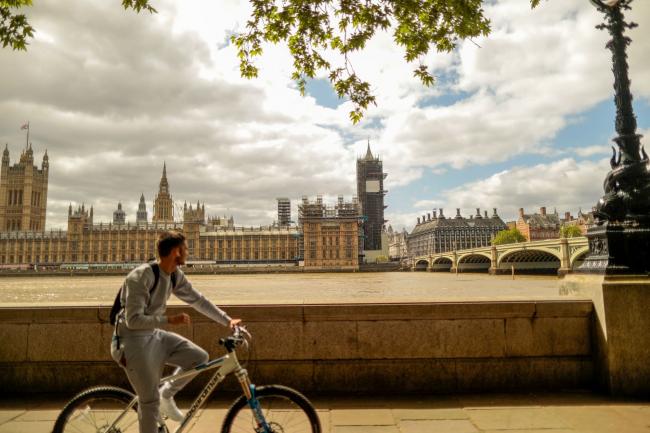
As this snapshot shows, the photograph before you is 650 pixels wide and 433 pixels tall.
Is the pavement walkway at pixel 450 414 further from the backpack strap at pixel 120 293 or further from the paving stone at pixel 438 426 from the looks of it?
the backpack strap at pixel 120 293

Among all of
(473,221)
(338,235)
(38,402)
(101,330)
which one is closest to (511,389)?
(101,330)

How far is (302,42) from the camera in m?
5.26

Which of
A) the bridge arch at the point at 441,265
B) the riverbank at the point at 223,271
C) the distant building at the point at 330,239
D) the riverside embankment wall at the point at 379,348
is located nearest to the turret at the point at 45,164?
the riverbank at the point at 223,271

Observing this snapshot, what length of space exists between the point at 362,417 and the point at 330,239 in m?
104

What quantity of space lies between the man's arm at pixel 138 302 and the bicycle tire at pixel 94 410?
1.96 feet

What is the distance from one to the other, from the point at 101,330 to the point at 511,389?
411 centimetres

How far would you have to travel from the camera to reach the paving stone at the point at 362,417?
11.8 ft

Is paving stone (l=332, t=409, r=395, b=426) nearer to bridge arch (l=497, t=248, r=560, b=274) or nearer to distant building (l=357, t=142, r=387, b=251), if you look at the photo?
bridge arch (l=497, t=248, r=560, b=274)

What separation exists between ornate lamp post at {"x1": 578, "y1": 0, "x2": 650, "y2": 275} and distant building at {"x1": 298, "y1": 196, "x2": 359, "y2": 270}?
99725 mm

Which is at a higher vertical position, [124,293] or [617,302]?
[124,293]

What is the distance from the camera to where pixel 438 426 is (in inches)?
138

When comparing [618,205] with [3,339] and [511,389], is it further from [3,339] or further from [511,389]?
[3,339]

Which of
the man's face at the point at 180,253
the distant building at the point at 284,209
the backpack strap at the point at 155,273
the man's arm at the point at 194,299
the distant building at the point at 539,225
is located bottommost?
the man's arm at the point at 194,299

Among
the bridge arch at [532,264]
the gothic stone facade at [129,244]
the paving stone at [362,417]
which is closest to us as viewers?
the paving stone at [362,417]
